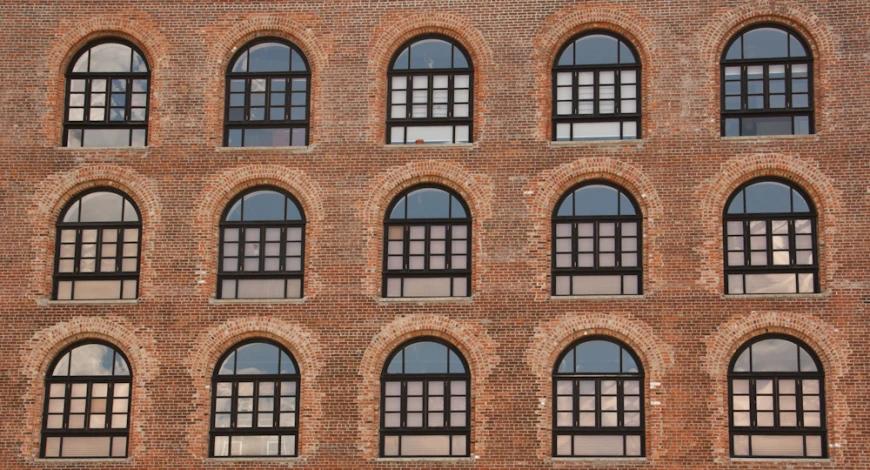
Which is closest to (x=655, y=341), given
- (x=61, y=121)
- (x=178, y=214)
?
(x=178, y=214)

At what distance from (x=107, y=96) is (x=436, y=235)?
8.41 metres

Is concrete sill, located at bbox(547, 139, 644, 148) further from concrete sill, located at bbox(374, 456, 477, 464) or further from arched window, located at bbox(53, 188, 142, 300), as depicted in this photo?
arched window, located at bbox(53, 188, 142, 300)

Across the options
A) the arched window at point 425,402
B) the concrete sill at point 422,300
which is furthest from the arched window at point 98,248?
the arched window at point 425,402

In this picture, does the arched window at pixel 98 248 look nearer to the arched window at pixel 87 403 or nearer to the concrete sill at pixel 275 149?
the arched window at pixel 87 403

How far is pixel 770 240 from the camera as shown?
27156 millimetres

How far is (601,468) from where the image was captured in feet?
85.9

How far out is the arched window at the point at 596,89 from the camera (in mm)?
28094

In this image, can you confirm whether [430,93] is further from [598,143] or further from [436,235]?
[598,143]

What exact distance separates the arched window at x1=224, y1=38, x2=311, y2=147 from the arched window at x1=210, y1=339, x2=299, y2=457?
4.79 meters

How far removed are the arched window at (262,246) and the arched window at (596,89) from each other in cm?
632

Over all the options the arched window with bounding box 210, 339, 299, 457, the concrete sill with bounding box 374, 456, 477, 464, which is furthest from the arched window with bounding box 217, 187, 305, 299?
the concrete sill with bounding box 374, 456, 477, 464

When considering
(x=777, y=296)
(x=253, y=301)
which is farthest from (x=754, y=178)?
(x=253, y=301)

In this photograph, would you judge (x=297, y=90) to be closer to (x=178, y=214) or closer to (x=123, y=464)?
(x=178, y=214)

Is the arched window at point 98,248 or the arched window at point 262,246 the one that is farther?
→ the arched window at point 98,248
